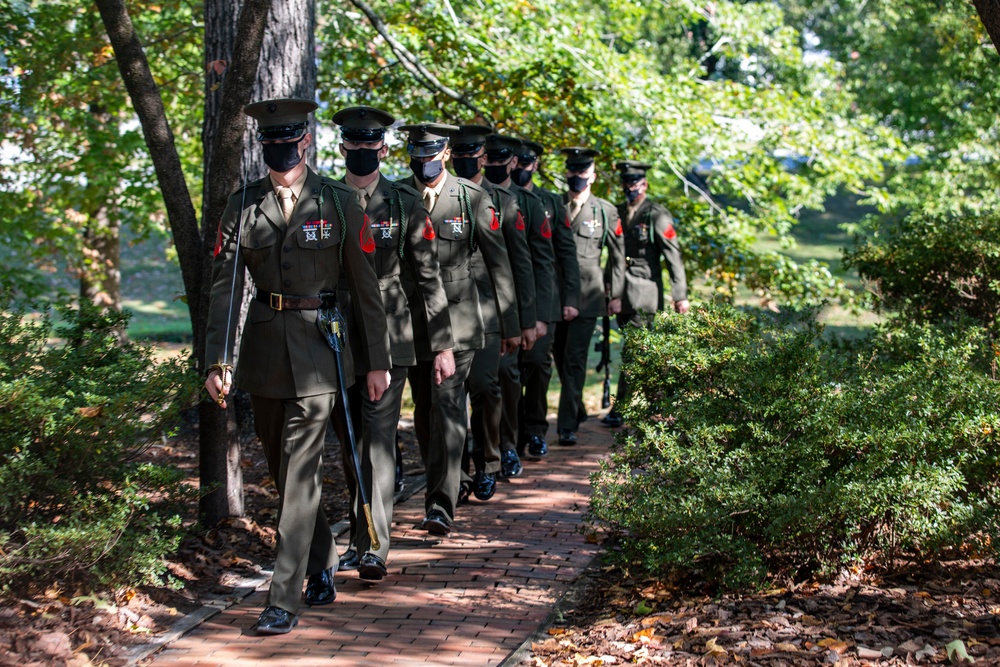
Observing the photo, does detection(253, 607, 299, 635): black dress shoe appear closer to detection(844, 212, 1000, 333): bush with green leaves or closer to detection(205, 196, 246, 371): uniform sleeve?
detection(205, 196, 246, 371): uniform sleeve

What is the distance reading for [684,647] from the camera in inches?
194

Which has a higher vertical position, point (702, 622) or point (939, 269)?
point (939, 269)

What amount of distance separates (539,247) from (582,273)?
1.50 m

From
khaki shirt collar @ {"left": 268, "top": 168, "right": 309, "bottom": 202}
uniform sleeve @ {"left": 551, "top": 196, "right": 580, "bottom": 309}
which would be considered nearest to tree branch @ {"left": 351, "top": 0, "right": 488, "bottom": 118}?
uniform sleeve @ {"left": 551, "top": 196, "right": 580, "bottom": 309}

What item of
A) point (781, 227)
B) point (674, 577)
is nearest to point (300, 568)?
point (674, 577)

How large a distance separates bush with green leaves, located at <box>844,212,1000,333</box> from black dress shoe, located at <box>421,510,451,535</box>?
3909mm

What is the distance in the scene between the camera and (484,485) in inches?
317

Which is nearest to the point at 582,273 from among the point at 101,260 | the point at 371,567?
the point at 371,567

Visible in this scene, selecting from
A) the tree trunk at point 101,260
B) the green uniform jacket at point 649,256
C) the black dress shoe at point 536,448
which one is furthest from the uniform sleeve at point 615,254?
the tree trunk at point 101,260

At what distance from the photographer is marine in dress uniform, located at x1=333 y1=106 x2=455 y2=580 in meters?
6.20

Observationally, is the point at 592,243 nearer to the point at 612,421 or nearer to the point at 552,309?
the point at 552,309

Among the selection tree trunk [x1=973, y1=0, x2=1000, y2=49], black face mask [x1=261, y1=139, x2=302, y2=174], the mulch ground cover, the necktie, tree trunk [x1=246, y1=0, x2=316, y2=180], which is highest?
tree trunk [x1=246, y1=0, x2=316, y2=180]

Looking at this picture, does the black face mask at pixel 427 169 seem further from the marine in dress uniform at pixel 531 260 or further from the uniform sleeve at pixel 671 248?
the uniform sleeve at pixel 671 248

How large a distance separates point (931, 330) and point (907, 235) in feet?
5.26
